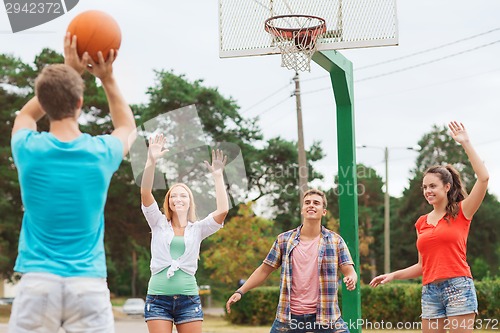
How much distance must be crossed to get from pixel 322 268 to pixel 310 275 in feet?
0.38

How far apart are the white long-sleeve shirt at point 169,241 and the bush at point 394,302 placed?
1360cm

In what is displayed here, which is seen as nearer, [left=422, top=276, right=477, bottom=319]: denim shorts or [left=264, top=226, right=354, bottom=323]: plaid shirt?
[left=422, top=276, right=477, bottom=319]: denim shorts

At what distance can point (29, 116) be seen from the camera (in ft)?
11.8

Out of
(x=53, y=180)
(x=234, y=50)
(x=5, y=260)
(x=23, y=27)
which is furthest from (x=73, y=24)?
(x=5, y=260)

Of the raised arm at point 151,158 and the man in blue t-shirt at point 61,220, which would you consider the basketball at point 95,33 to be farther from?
the raised arm at point 151,158

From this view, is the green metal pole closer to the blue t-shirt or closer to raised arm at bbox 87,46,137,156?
raised arm at bbox 87,46,137,156

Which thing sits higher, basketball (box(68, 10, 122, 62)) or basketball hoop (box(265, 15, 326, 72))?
basketball hoop (box(265, 15, 326, 72))

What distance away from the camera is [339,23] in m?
9.69

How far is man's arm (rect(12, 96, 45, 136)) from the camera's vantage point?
3.56m

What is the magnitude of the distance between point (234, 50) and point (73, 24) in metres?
5.90

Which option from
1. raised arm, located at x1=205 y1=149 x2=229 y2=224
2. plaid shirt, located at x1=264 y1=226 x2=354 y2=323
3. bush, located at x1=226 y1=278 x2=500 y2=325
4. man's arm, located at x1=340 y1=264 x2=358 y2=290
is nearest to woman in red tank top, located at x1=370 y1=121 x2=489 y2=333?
man's arm, located at x1=340 y1=264 x2=358 y2=290

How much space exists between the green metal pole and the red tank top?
3672 millimetres

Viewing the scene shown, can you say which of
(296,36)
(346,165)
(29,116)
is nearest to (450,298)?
(29,116)

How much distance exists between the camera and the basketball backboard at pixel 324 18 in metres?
9.41
